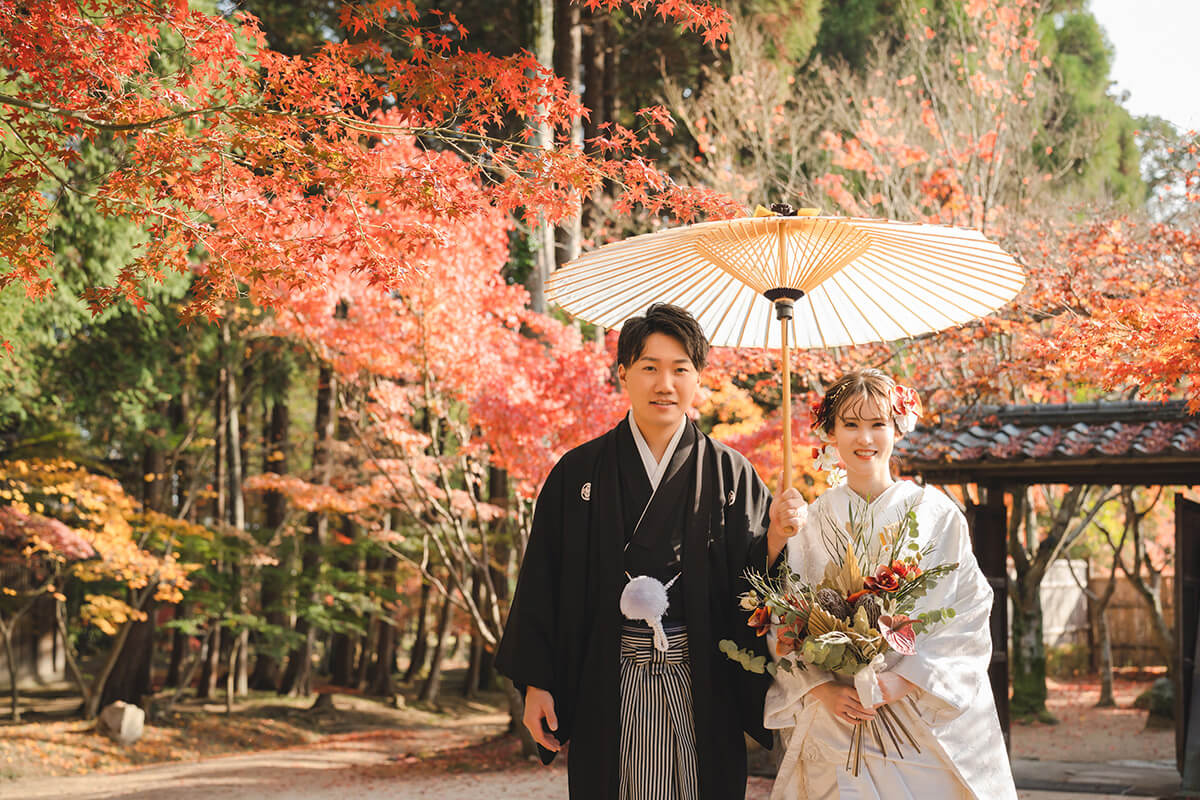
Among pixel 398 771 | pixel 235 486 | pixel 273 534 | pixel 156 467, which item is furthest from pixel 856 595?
pixel 235 486

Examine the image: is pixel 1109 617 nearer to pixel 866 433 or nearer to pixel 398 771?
pixel 398 771

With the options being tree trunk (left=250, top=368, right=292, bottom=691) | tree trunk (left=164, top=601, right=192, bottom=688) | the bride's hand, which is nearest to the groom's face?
the bride's hand

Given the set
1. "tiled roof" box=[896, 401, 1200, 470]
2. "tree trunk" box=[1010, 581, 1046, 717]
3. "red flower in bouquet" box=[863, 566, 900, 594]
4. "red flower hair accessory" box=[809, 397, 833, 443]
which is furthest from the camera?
"tree trunk" box=[1010, 581, 1046, 717]

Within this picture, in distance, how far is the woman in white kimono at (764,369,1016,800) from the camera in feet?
8.34

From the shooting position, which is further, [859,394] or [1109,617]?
[1109,617]

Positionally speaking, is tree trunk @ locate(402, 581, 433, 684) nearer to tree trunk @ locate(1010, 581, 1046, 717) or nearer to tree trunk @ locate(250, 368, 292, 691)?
tree trunk @ locate(250, 368, 292, 691)

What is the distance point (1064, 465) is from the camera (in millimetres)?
5848

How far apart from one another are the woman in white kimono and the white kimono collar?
0.41m

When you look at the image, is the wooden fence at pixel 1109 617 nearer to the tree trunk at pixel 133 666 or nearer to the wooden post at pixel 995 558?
the wooden post at pixel 995 558

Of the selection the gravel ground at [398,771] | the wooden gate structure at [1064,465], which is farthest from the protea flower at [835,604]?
the gravel ground at [398,771]

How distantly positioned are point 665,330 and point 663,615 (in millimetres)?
788

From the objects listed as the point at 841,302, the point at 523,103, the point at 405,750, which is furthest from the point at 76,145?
the point at 841,302

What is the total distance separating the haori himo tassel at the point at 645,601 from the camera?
2.62 metres

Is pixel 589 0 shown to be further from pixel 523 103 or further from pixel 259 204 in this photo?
pixel 259 204
